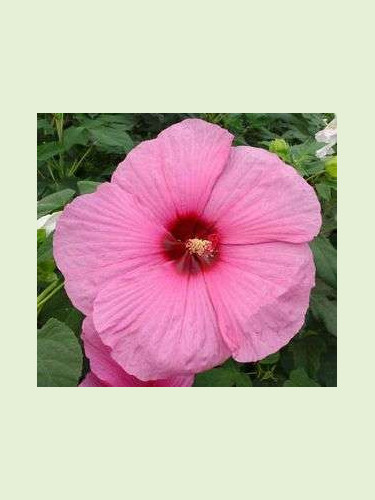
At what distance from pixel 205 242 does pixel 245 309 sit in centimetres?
15

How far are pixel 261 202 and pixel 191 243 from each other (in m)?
0.14

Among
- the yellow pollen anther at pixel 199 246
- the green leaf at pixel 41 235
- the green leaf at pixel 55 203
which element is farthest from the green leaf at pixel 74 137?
the yellow pollen anther at pixel 199 246

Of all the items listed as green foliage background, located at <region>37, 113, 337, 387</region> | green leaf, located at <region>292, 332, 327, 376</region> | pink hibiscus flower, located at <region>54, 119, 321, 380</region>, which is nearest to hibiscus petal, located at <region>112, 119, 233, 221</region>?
pink hibiscus flower, located at <region>54, 119, 321, 380</region>

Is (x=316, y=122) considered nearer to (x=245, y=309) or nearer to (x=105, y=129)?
(x=105, y=129)

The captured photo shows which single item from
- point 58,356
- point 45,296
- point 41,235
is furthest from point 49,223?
point 58,356

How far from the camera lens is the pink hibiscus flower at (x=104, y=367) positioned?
1.04 meters

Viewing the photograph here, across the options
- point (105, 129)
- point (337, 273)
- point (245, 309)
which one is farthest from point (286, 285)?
point (105, 129)

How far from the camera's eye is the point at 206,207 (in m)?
Result: 1.07

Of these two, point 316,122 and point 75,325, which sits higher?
point 316,122

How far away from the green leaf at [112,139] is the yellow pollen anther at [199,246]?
399 millimetres

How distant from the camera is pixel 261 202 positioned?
3.40ft

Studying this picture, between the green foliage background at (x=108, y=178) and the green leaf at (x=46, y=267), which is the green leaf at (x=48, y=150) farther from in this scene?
the green leaf at (x=46, y=267)

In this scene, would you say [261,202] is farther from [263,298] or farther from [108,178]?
[108,178]

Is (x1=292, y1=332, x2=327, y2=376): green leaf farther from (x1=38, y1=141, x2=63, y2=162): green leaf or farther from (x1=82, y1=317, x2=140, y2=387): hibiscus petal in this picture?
(x1=38, y1=141, x2=63, y2=162): green leaf
